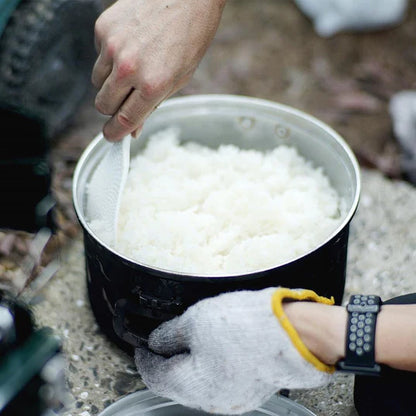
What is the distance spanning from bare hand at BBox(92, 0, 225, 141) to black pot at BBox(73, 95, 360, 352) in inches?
13.8

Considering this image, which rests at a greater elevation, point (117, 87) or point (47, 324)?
point (117, 87)

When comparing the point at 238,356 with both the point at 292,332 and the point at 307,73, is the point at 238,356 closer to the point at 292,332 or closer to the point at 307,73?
the point at 292,332

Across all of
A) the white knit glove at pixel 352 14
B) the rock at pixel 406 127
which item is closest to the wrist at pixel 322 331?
the rock at pixel 406 127

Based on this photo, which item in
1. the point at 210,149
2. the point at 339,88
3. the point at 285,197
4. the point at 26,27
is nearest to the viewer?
the point at 285,197

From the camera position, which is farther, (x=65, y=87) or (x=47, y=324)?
(x=65, y=87)

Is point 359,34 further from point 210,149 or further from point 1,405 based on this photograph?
point 1,405

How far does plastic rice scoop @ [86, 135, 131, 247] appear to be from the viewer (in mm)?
2020

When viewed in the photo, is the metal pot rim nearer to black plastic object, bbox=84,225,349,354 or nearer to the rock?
black plastic object, bbox=84,225,349,354

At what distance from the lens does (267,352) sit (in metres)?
1.56

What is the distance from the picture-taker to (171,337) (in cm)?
174

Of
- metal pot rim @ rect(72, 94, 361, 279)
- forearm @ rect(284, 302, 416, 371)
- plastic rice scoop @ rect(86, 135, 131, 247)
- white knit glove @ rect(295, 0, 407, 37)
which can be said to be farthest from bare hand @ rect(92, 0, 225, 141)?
white knit glove @ rect(295, 0, 407, 37)

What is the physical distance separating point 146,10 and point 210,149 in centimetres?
87

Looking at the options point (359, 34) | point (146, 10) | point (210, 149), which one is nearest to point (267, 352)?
point (146, 10)

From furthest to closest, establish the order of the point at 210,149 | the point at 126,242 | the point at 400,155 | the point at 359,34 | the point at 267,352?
the point at 359,34 → the point at 400,155 → the point at 210,149 → the point at 126,242 → the point at 267,352
